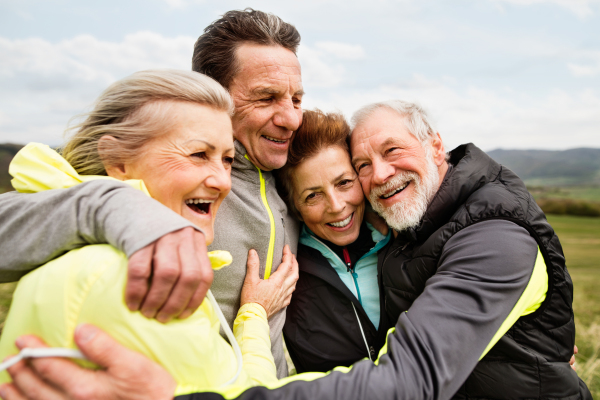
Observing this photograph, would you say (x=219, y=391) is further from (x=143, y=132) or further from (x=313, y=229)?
(x=313, y=229)

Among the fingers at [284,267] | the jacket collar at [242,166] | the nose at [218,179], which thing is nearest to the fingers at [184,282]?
the nose at [218,179]

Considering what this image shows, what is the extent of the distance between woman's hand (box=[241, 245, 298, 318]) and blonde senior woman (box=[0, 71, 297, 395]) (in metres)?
0.16

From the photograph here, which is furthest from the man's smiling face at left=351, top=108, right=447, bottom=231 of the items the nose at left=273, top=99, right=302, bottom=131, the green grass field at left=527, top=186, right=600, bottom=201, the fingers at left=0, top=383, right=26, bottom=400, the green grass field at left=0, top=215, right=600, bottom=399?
the green grass field at left=527, top=186, right=600, bottom=201

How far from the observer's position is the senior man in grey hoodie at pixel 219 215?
1.22 meters

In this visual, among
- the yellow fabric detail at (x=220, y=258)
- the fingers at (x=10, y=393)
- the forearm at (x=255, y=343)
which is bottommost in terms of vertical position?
the forearm at (x=255, y=343)

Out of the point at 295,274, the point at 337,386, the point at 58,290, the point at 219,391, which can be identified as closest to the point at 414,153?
the point at 295,274

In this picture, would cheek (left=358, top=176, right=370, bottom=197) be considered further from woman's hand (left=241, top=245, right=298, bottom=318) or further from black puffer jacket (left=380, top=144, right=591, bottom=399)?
woman's hand (left=241, top=245, right=298, bottom=318)

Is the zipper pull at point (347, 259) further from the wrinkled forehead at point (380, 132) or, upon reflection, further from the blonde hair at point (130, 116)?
the blonde hair at point (130, 116)

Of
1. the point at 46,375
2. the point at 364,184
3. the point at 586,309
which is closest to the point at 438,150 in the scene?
the point at 364,184

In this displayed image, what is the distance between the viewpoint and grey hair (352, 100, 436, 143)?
284 cm

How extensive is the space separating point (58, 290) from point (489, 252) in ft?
6.38

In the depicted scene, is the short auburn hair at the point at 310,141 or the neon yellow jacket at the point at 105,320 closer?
the neon yellow jacket at the point at 105,320

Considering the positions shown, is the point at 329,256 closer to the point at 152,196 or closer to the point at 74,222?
the point at 152,196

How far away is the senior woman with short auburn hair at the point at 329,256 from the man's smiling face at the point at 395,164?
0.18 meters
